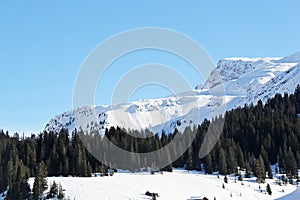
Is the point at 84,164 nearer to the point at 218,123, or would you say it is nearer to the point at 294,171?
the point at 294,171

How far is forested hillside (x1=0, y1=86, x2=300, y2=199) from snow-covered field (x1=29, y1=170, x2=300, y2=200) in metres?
6.89

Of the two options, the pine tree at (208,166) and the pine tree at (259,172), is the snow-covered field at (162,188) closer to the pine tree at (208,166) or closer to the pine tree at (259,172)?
the pine tree at (259,172)

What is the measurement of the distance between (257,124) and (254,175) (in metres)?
46.1

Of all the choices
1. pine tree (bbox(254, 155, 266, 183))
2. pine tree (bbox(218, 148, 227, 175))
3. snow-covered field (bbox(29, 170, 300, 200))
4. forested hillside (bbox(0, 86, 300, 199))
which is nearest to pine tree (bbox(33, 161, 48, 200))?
forested hillside (bbox(0, 86, 300, 199))

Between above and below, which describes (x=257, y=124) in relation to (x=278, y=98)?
below

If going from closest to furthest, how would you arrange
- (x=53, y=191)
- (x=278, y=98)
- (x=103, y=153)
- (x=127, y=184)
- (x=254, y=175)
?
(x=53, y=191) < (x=127, y=184) < (x=254, y=175) < (x=103, y=153) < (x=278, y=98)

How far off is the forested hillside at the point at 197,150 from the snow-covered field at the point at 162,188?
6.89m

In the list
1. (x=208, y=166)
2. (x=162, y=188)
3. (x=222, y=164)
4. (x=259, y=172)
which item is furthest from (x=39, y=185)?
(x=208, y=166)

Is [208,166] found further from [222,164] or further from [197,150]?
[197,150]

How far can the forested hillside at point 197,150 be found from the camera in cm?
10194

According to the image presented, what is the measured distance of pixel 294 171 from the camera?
114 m

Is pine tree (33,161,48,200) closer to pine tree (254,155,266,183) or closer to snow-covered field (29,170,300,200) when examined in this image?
snow-covered field (29,170,300,200)

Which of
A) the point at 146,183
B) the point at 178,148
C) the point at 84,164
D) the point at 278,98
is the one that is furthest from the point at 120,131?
the point at 278,98

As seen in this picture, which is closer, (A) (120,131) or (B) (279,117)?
(A) (120,131)
